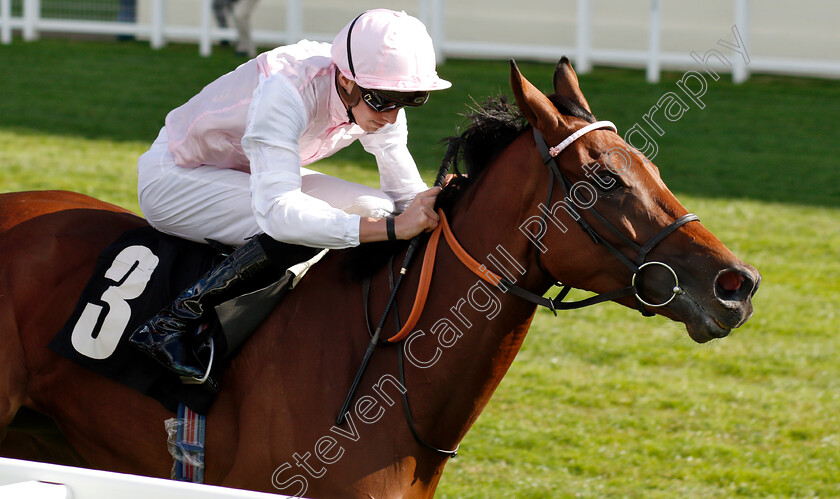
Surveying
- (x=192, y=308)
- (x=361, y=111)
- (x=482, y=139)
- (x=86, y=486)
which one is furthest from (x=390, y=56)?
(x=86, y=486)

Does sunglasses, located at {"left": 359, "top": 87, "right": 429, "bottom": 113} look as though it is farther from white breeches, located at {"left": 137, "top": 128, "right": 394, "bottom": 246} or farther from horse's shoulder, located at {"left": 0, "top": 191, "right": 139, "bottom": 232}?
horse's shoulder, located at {"left": 0, "top": 191, "right": 139, "bottom": 232}

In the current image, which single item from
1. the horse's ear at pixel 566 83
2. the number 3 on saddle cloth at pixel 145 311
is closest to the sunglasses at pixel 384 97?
the horse's ear at pixel 566 83

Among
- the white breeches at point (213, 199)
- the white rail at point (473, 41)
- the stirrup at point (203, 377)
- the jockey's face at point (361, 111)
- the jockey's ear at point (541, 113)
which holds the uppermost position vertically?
the jockey's ear at point (541, 113)

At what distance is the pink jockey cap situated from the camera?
2.74 m

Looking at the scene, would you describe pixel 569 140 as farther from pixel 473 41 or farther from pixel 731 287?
pixel 473 41

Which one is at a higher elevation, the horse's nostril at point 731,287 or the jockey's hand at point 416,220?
the horse's nostril at point 731,287

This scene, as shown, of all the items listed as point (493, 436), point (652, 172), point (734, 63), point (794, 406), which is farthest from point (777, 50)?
point (652, 172)

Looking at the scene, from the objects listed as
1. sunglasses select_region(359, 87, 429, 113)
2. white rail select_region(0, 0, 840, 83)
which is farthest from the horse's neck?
white rail select_region(0, 0, 840, 83)

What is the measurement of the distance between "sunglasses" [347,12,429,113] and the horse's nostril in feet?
3.13

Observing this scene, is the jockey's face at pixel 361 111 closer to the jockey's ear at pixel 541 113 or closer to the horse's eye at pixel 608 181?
the jockey's ear at pixel 541 113

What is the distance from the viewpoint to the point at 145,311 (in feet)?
9.96

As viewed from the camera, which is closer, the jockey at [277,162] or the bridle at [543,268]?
the bridle at [543,268]

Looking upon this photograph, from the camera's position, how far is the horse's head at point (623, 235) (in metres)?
2.51

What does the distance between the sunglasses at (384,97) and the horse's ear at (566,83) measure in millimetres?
393
